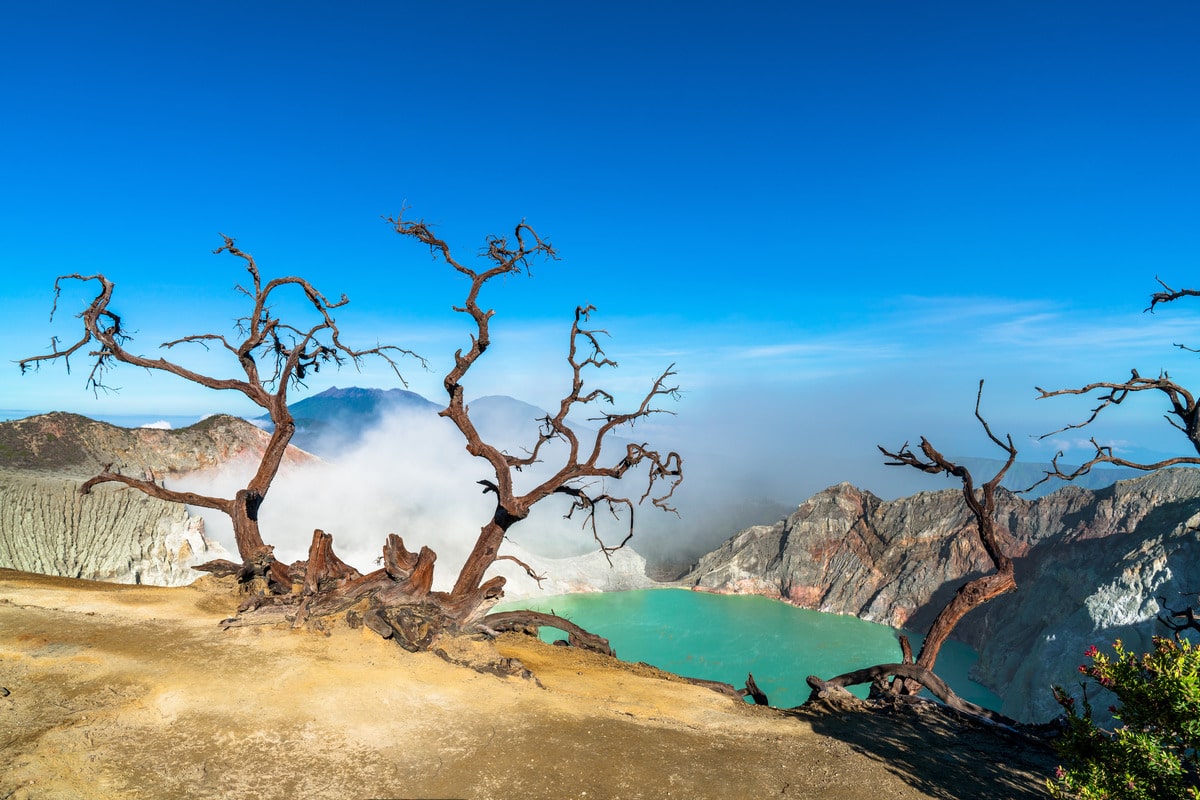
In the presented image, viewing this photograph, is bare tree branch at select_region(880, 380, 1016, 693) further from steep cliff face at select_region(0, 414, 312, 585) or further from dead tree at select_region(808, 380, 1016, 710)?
steep cliff face at select_region(0, 414, 312, 585)

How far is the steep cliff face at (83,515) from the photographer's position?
62.5 ft

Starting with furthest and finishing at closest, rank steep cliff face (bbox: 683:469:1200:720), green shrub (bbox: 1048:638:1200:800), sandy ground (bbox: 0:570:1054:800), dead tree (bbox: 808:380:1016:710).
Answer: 1. steep cliff face (bbox: 683:469:1200:720)
2. dead tree (bbox: 808:380:1016:710)
3. sandy ground (bbox: 0:570:1054:800)
4. green shrub (bbox: 1048:638:1200:800)

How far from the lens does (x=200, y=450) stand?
3256cm

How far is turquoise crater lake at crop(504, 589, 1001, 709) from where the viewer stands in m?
31.5

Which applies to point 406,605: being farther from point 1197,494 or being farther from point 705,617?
point 1197,494

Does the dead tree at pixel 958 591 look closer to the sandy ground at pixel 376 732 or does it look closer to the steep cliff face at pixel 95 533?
the sandy ground at pixel 376 732

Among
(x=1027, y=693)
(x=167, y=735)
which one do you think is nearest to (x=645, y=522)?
(x=1027, y=693)

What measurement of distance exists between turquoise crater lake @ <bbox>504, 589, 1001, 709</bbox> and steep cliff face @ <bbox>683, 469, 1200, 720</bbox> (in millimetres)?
1430

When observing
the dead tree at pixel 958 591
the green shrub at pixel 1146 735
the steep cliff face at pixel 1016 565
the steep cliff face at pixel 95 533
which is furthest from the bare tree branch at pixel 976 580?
the steep cliff face at pixel 95 533

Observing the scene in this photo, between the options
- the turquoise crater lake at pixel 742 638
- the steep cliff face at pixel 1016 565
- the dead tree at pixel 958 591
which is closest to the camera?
the dead tree at pixel 958 591

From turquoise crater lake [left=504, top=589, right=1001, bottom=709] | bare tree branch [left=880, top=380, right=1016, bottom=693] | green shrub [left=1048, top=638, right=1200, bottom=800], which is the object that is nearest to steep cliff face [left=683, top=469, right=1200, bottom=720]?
turquoise crater lake [left=504, top=589, right=1001, bottom=709]

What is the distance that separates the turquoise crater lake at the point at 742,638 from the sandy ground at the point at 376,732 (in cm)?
2227

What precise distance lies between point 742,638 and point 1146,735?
3330 cm

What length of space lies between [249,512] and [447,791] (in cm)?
856
